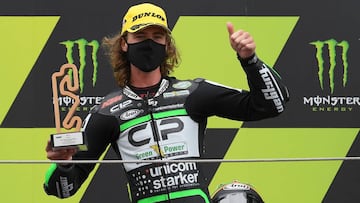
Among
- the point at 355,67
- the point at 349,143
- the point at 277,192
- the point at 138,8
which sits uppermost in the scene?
the point at 138,8

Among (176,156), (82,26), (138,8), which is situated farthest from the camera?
(82,26)

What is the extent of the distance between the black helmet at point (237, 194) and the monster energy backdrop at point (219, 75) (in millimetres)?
Answer: 151

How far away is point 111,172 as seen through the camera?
6.67 ft

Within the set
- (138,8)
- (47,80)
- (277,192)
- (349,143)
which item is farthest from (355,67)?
(47,80)

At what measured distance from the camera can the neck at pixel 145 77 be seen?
1.50 m

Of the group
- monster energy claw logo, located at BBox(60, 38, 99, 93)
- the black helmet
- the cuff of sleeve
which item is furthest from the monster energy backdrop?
the cuff of sleeve

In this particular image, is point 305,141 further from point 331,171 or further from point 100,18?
point 100,18

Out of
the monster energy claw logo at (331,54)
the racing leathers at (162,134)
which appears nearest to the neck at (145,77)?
the racing leathers at (162,134)

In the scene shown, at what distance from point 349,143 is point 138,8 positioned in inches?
36.7

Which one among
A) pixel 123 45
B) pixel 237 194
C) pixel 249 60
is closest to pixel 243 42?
pixel 249 60

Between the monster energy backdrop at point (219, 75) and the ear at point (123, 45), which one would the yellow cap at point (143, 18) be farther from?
the monster energy backdrop at point (219, 75)

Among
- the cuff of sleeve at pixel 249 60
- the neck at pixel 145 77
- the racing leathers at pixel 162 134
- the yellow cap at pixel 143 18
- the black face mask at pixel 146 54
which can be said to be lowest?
the racing leathers at pixel 162 134

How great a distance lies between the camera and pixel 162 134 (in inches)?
56.3

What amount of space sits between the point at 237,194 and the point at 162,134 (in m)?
0.50
